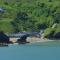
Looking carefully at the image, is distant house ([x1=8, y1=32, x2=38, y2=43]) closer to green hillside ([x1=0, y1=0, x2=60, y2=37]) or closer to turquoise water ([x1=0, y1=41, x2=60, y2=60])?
green hillside ([x1=0, y1=0, x2=60, y2=37])

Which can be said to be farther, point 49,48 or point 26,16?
point 26,16

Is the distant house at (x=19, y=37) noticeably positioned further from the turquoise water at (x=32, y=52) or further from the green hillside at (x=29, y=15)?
the turquoise water at (x=32, y=52)

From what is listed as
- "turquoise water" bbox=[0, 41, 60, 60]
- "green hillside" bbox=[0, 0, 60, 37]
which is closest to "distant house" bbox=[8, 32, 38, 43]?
"green hillside" bbox=[0, 0, 60, 37]

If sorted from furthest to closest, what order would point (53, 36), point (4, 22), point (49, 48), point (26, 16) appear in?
1. point (26, 16)
2. point (4, 22)
3. point (53, 36)
4. point (49, 48)

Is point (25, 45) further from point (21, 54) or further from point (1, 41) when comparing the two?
point (21, 54)

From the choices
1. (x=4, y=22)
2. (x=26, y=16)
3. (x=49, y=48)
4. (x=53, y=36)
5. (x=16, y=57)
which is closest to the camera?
(x=16, y=57)

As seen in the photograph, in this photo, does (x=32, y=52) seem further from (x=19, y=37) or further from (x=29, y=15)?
(x=29, y=15)

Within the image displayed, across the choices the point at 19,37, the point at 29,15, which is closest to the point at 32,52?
the point at 19,37

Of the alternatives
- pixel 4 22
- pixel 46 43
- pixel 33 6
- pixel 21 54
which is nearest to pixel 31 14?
pixel 33 6
